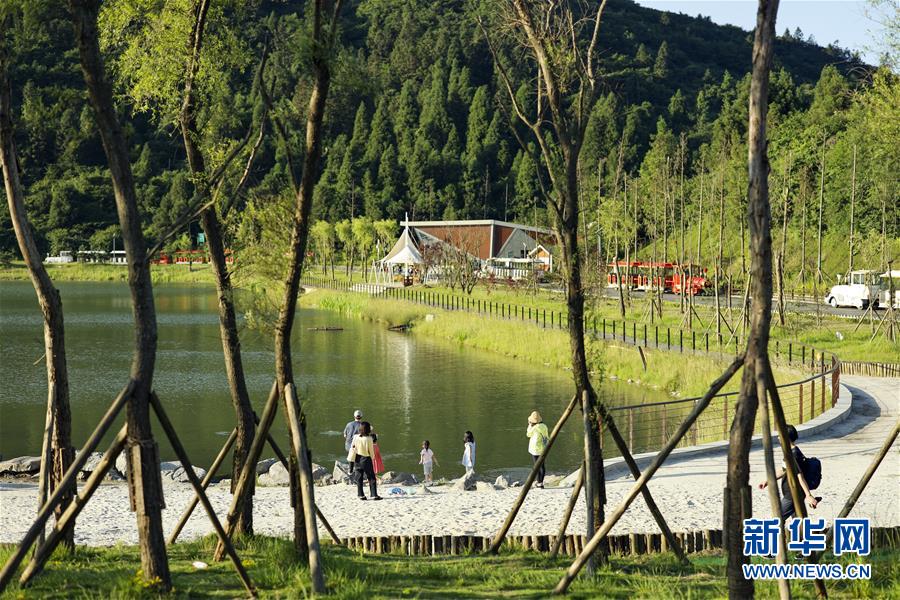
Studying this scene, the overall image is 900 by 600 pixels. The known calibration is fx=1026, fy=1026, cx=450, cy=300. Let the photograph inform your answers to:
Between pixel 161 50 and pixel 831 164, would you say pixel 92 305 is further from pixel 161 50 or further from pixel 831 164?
pixel 161 50

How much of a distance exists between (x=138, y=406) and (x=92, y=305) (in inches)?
2661

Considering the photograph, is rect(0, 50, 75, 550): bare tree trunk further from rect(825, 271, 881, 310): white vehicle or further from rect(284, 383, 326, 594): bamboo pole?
rect(825, 271, 881, 310): white vehicle

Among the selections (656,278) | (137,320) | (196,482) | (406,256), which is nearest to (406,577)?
(196,482)

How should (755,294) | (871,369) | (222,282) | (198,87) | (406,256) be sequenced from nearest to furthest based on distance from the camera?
(755,294), (222,282), (198,87), (871,369), (406,256)

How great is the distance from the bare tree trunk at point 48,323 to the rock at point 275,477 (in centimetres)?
821

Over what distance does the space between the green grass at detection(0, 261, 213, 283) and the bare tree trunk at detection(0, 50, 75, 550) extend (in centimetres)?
10219

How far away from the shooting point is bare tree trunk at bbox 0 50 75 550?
417 inches

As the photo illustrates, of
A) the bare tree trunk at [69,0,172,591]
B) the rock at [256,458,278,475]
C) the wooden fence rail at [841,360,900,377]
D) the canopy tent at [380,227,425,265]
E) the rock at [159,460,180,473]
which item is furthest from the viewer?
the canopy tent at [380,227,425,265]

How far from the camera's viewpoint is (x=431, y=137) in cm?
13938

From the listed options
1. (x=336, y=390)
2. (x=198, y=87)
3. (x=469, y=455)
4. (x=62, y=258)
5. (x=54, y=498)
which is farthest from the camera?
(x=62, y=258)

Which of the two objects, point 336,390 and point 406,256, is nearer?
point 336,390

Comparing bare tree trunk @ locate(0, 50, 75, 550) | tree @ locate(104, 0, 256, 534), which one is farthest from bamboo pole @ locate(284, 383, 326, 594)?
bare tree trunk @ locate(0, 50, 75, 550)

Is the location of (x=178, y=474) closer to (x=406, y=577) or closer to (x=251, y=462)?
(x=251, y=462)

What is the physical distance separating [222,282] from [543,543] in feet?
14.8
